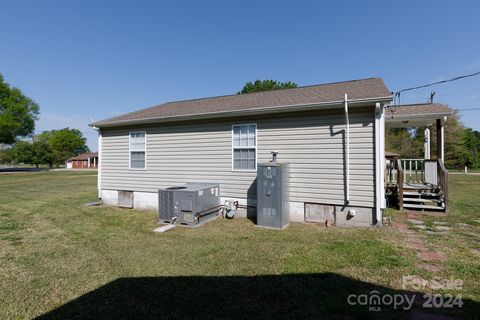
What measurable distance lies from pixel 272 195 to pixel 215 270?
9.25 ft

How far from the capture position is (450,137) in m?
32.2

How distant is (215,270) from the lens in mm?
3904

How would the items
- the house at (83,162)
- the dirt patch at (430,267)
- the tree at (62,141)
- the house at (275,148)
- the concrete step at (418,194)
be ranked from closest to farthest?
the dirt patch at (430,267) → the house at (275,148) → the concrete step at (418,194) → the house at (83,162) → the tree at (62,141)

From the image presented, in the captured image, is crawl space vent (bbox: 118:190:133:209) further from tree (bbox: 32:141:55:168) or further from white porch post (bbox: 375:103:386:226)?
tree (bbox: 32:141:55:168)

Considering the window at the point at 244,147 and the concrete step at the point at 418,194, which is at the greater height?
the window at the point at 244,147

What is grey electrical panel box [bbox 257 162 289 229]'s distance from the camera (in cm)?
627

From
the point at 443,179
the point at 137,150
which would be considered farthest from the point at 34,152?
the point at 443,179

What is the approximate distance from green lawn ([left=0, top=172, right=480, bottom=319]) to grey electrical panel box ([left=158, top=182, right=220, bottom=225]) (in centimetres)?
41

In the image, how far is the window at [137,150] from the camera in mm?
9102

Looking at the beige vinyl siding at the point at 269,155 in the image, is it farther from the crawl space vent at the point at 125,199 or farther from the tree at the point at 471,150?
the tree at the point at 471,150

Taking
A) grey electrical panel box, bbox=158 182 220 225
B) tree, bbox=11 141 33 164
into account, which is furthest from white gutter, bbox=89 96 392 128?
tree, bbox=11 141 33 164

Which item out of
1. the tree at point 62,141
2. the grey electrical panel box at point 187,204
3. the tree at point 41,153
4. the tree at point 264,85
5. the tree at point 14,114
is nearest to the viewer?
the grey electrical panel box at point 187,204

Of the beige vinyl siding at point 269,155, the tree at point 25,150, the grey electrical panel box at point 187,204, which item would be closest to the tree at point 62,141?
the tree at point 25,150

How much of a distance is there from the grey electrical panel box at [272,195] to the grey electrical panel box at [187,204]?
150 cm
